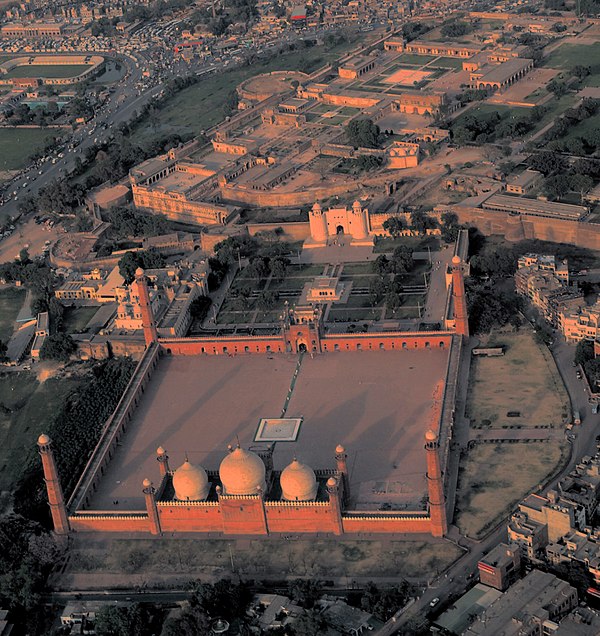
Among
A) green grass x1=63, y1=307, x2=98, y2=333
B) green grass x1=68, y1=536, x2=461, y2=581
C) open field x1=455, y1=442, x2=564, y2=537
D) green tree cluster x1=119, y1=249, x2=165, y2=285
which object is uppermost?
green grass x1=68, y1=536, x2=461, y2=581

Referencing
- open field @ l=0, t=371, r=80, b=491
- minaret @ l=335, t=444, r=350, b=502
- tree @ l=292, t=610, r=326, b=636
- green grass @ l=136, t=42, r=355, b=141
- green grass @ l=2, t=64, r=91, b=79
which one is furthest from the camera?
green grass @ l=2, t=64, r=91, b=79

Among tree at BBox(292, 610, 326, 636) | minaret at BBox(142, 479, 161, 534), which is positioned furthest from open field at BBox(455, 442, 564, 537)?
minaret at BBox(142, 479, 161, 534)

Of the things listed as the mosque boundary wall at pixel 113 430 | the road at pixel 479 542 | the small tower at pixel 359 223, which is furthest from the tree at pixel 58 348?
the road at pixel 479 542

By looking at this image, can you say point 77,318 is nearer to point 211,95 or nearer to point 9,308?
point 9,308

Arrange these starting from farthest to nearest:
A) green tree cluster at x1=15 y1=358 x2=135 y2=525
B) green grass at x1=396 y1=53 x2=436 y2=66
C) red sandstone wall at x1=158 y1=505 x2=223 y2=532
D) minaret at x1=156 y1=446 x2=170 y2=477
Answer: green grass at x1=396 y1=53 x2=436 y2=66, green tree cluster at x1=15 y1=358 x2=135 y2=525, minaret at x1=156 y1=446 x2=170 y2=477, red sandstone wall at x1=158 y1=505 x2=223 y2=532

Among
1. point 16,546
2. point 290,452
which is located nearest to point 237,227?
point 290,452

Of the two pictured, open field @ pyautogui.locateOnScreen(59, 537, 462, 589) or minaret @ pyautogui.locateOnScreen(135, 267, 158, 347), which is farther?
minaret @ pyautogui.locateOnScreen(135, 267, 158, 347)

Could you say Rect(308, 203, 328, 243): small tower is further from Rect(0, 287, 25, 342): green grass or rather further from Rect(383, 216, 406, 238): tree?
Rect(0, 287, 25, 342): green grass
